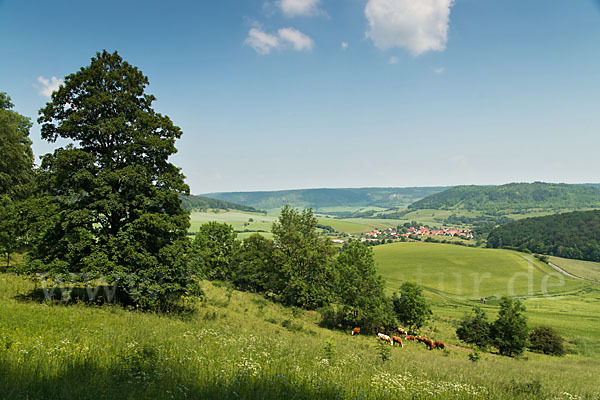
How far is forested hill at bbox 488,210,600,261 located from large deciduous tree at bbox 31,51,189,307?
7613 inches

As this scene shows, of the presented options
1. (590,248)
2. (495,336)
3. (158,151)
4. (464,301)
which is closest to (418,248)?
(464,301)

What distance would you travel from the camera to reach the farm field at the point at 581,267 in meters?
114

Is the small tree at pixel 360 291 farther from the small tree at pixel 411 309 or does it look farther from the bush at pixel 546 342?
the bush at pixel 546 342

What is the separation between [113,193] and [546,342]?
4933 cm

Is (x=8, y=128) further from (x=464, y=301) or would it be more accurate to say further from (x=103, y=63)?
(x=464, y=301)

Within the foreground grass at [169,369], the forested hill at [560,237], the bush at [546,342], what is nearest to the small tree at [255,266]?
the bush at [546,342]

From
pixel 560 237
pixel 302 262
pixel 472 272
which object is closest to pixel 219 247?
pixel 302 262

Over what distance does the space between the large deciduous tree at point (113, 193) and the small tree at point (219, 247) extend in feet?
119

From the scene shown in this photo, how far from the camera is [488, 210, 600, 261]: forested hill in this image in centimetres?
15150

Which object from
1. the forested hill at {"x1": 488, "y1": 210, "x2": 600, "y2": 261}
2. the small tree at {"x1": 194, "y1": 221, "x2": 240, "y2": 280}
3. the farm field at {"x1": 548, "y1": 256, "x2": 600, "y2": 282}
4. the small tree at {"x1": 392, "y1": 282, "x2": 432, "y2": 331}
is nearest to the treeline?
the small tree at {"x1": 194, "y1": 221, "x2": 240, "y2": 280}

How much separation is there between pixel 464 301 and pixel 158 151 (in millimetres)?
85298

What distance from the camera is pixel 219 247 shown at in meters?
56.2

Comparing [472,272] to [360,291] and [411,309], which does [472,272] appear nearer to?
[411,309]

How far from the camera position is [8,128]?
28.9m
